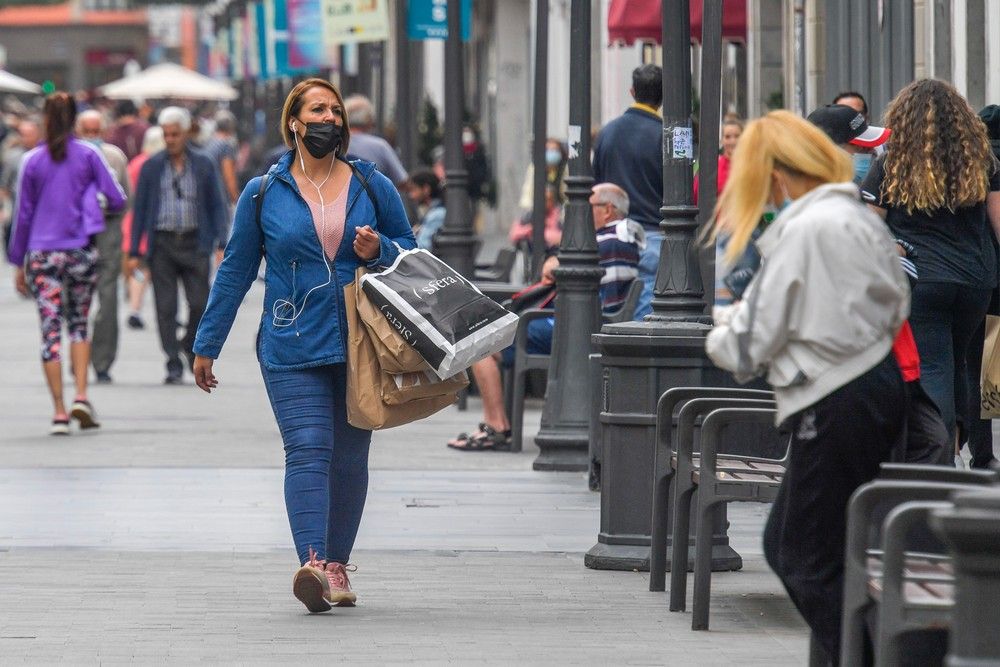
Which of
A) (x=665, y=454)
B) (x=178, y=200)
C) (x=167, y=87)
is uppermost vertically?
(x=167, y=87)

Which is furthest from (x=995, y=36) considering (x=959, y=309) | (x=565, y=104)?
(x=565, y=104)

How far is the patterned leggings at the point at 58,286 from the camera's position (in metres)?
13.2

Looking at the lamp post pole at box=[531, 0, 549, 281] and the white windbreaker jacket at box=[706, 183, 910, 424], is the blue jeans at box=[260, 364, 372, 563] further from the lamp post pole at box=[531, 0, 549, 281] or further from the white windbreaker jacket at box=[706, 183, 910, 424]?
the lamp post pole at box=[531, 0, 549, 281]

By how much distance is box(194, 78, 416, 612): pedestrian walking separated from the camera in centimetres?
733

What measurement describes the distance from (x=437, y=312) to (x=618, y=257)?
4.76m

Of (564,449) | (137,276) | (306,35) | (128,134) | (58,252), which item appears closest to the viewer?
(564,449)

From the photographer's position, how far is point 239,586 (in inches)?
308

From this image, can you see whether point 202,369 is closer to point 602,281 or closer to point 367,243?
point 367,243

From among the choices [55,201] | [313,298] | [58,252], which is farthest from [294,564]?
[55,201]

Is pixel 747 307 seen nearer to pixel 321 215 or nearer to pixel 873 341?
pixel 873 341

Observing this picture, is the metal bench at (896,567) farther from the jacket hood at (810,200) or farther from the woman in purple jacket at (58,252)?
the woman in purple jacket at (58,252)

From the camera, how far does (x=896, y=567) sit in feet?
15.2

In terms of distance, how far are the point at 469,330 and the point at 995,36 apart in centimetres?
628

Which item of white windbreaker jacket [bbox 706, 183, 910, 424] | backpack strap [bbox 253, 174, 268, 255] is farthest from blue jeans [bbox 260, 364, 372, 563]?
white windbreaker jacket [bbox 706, 183, 910, 424]
